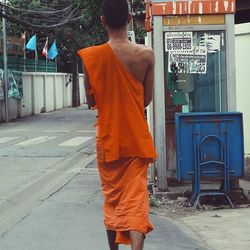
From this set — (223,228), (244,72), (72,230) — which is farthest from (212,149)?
(244,72)

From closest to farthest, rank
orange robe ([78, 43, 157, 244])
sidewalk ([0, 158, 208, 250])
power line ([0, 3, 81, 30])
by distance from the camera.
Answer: orange robe ([78, 43, 157, 244]) → sidewalk ([0, 158, 208, 250]) → power line ([0, 3, 81, 30])

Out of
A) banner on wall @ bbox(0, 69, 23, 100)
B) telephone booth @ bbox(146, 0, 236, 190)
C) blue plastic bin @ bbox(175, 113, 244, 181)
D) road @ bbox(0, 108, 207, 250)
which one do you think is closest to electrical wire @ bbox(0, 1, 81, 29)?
banner on wall @ bbox(0, 69, 23, 100)

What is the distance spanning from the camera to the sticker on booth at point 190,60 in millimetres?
7680

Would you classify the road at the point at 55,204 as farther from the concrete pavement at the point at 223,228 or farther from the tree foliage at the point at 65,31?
the tree foliage at the point at 65,31

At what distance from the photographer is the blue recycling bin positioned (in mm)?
7113

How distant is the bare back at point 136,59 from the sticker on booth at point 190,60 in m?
3.88

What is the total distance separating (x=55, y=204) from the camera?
7.68m

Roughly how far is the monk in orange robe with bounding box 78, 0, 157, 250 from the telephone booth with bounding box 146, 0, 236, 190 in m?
3.79

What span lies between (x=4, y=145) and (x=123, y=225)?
1225 cm

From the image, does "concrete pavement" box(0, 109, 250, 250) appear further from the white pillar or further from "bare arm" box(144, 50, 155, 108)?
"bare arm" box(144, 50, 155, 108)

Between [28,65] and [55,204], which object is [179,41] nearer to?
[55,204]

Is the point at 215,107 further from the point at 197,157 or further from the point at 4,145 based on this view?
the point at 4,145

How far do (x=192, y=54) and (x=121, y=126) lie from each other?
161 inches

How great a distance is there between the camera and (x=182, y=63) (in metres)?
7.75
